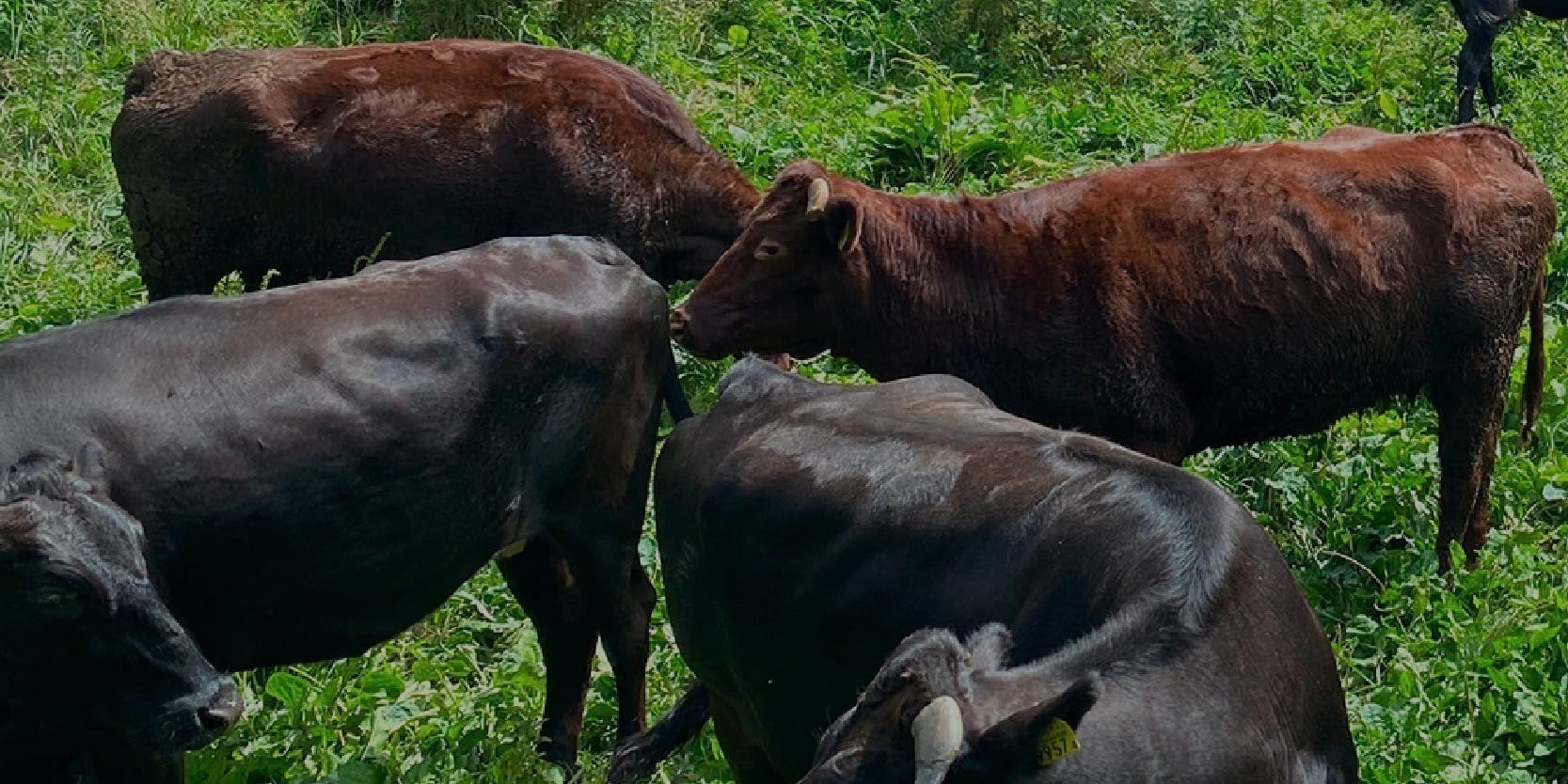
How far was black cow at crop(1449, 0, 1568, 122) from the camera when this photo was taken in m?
13.5

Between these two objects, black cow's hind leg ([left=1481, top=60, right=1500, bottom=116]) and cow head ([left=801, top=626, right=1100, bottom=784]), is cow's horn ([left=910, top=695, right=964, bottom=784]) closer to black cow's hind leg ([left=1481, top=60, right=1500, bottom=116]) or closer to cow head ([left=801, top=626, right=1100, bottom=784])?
cow head ([left=801, top=626, right=1100, bottom=784])

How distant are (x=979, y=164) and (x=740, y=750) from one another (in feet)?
20.4

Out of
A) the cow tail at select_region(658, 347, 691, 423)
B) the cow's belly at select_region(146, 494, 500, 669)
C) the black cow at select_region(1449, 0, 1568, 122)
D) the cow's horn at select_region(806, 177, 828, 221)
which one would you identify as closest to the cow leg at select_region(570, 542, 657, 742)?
the cow's belly at select_region(146, 494, 500, 669)

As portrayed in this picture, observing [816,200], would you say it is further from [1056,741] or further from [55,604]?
[1056,741]

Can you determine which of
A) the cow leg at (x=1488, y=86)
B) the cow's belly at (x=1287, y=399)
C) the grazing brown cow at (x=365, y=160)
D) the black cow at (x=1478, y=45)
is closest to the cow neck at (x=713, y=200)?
the grazing brown cow at (x=365, y=160)

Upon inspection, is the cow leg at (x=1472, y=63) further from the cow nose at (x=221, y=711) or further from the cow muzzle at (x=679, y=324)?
the cow nose at (x=221, y=711)

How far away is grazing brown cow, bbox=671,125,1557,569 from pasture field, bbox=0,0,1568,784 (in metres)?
0.56

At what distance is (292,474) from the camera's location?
574 centimetres

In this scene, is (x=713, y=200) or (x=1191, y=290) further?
(x=713, y=200)

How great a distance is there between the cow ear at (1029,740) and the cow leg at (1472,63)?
411 inches

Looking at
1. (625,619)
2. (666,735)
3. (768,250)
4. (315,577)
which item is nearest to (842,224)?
(768,250)

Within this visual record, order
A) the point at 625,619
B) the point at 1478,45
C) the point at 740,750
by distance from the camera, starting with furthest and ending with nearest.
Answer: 1. the point at 1478,45
2. the point at 625,619
3. the point at 740,750

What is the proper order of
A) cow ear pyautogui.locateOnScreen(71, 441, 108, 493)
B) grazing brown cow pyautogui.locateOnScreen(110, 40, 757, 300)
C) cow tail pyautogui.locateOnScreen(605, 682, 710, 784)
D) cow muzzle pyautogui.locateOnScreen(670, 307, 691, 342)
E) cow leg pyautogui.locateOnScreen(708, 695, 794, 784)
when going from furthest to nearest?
1. grazing brown cow pyautogui.locateOnScreen(110, 40, 757, 300)
2. cow muzzle pyautogui.locateOnScreen(670, 307, 691, 342)
3. cow tail pyautogui.locateOnScreen(605, 682, 710, 784)
4. cow leg pyautogui.locateOnScreen(708, 695, 794, 784)
5. cow ear pyautogui.locateOnScreen(71, 441, 108, 493)

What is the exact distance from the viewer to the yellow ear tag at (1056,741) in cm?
391
